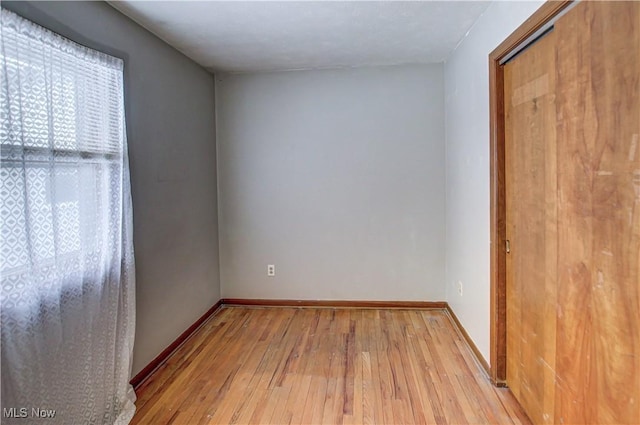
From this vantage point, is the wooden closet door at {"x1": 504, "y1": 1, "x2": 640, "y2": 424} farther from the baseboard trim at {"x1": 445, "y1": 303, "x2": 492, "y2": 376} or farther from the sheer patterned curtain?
the sheer patterned curtain

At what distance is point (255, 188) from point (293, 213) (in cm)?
47

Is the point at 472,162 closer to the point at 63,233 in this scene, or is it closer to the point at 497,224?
the point at 497,224

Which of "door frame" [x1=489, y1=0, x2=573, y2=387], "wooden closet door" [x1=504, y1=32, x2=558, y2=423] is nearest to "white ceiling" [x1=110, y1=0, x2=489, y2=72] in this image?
"door frame" [x1=489, y1=0, x2=573, y2=387]

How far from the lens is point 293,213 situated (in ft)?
11.8

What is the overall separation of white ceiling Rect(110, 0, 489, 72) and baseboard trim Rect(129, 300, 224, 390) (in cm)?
228

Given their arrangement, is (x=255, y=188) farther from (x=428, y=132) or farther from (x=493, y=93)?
(x=493, y=93)

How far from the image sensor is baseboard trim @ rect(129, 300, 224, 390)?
2.29m

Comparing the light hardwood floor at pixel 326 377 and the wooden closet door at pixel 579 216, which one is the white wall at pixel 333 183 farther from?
the wooden closet door at pixel 579 216

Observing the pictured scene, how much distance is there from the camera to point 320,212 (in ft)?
11.7

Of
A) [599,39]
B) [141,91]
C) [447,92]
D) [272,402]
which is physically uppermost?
[447,92]

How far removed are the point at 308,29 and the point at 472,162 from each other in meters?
1.51

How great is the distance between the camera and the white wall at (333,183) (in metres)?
Result: 3.40

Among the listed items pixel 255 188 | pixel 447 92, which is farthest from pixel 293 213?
pixel 447 92

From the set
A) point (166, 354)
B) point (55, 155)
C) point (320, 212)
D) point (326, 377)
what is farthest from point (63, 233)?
point (320, 212)
